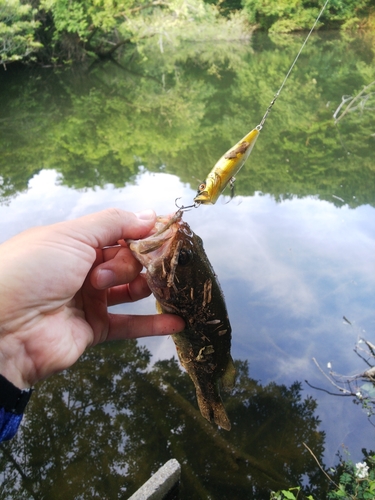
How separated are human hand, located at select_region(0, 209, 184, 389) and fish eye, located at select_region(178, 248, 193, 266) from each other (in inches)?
12.3

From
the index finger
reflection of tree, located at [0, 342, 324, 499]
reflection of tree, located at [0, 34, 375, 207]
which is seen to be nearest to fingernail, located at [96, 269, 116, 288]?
the index finger

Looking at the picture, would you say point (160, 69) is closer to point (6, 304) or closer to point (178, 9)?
point (178, 9)

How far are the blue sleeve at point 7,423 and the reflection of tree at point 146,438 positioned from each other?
8.32 ft

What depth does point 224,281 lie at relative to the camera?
6148 millimetres

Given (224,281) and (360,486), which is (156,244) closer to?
(360,486)

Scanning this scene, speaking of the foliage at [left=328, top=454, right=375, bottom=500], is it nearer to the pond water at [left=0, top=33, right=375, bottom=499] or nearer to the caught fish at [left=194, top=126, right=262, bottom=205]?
the pond water at [left=0, top=33, right=375, bottom=499]

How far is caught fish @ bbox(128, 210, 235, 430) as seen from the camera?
205 cm

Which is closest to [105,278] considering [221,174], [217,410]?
[221,174]

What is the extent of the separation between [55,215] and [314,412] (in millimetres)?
5995

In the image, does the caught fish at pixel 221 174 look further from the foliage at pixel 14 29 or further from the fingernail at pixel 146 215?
the foliage at pixel 14 29

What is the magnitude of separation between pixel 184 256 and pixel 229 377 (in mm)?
1033

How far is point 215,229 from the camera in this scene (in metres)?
7.39

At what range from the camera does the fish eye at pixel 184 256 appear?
2.04 metres

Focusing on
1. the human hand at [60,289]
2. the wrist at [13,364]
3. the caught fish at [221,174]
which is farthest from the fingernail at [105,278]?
the caught fish at [221,174]
